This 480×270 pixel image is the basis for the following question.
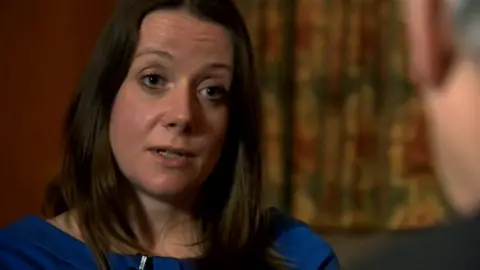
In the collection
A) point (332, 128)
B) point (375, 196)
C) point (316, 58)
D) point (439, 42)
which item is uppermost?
point (439, 42)

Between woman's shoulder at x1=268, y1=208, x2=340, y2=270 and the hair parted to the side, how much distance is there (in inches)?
0.7

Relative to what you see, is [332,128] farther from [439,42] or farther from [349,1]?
[439,42]

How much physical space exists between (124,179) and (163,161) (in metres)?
0.10

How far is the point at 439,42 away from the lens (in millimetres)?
421

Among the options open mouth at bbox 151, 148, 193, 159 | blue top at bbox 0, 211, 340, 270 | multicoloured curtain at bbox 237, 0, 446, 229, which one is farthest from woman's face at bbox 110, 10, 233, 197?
multicoloured curtain at bbox 237, 0, 446, 229

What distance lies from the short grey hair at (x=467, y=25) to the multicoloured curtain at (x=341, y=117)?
1.57 meters

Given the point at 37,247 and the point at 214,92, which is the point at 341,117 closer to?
the point at 214,92

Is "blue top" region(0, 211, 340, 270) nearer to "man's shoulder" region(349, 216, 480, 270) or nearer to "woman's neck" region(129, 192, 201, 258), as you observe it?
"woman's neck" region(129, 192, 201, 258)

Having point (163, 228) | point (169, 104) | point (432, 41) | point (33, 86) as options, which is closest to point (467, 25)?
point (432, 41)

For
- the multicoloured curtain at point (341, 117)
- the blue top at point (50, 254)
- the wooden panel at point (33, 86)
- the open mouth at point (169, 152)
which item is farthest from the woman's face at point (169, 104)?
the wooden panel at point (33, 86)

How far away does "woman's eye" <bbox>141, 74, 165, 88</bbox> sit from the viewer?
126cm

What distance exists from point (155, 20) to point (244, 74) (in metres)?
0.16

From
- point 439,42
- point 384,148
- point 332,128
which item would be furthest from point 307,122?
point 439,42

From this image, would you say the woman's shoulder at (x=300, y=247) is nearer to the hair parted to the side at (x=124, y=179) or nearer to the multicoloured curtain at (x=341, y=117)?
the hair parted to the side at (x=124, y=179)
